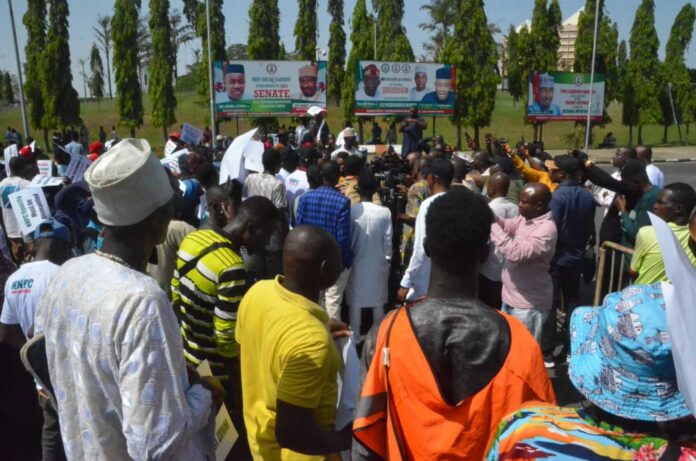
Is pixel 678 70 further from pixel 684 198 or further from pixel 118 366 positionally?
pixel 118 366

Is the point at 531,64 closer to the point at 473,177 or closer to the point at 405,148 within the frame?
the point at 405,148

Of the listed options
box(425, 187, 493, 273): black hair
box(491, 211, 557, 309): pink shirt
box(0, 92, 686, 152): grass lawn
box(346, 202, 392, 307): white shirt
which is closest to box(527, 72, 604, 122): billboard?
box(0, 92, 686, 152): grass lawn

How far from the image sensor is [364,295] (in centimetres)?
547

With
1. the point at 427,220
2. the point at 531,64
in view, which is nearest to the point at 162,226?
the point at 427,220

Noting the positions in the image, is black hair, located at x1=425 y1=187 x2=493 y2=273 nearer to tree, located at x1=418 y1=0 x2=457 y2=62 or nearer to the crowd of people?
the crowd of people

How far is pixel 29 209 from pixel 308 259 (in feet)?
10.8

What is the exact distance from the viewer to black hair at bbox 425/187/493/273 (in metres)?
1.95

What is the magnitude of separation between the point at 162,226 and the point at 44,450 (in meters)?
2.12

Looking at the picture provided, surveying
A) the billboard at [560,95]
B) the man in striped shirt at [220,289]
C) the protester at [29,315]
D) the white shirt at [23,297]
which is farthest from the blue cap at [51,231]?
the billboard at [560,95]

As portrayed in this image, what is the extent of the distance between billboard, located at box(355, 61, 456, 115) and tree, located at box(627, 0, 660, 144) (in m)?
15.2

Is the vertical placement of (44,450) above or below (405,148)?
below

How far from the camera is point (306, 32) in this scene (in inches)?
1508

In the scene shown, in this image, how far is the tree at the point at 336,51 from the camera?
38031 mm

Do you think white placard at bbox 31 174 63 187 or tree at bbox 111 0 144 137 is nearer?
white placard at bbox 31 174 63 187
